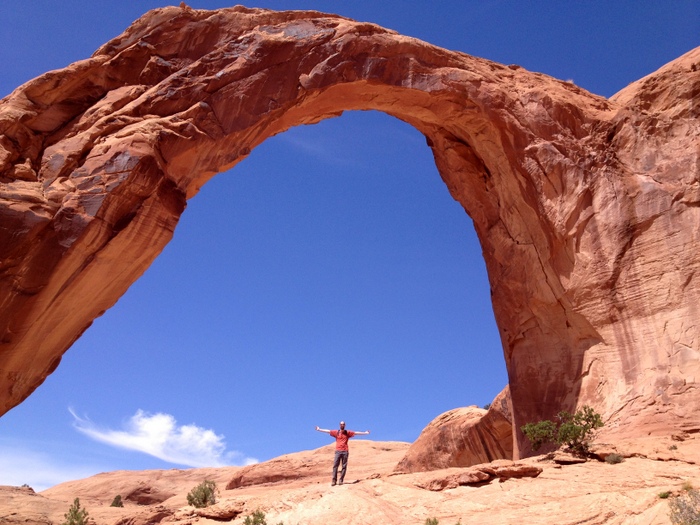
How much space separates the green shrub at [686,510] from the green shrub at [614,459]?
3047 mm

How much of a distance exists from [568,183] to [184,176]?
10.8 meters

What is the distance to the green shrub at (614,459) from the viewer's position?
1143cm

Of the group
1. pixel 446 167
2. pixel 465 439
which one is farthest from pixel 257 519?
pixel 465 439

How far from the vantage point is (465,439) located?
2722 centimetres

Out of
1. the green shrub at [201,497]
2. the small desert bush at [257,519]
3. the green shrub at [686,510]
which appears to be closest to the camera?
the green shrub at [686,510]

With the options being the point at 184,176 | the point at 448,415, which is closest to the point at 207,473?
the point at 448,415

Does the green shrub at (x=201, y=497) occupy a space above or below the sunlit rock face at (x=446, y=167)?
below

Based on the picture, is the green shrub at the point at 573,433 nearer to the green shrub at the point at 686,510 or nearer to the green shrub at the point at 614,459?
the green shrub at the point at 614,459

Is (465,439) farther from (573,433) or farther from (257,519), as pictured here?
(257,519)

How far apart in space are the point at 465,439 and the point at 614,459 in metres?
16.3

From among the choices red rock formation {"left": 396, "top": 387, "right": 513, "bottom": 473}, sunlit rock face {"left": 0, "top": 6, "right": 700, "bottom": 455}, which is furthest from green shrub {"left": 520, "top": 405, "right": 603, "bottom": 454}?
red rock formation {"left": 396, "top": 387, "right": 513, "bottom": 473}

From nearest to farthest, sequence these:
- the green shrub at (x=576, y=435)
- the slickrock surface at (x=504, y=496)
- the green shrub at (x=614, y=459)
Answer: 1. the slickrock surface at (x=504, y=496)
2. the green shrub at (x=614, y=459)
3. the green shrub at (x=576, y=435)

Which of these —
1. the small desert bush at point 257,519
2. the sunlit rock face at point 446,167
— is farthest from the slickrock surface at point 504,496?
the sunlit rock face at point 446,167

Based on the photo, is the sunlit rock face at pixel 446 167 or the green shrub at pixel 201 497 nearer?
the sunlit rock face at pixel 446 167
